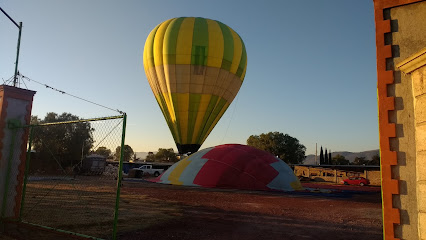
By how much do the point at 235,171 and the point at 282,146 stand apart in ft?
183

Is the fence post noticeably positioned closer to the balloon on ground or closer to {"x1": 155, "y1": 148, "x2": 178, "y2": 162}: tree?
the balloon on ground

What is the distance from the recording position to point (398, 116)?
208 inches

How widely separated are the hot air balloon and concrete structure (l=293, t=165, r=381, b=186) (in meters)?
24.9

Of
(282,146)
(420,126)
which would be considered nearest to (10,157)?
(420,126)

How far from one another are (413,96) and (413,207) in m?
1.81

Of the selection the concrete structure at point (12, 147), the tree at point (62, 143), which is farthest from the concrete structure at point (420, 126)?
the tree at point (62, 143)

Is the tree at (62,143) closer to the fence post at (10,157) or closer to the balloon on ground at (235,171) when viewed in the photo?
the balloon on ground at (235,171)

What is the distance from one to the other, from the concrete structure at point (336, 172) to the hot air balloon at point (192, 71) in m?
24.9

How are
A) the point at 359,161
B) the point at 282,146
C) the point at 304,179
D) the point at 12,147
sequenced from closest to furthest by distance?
the point at 12,147, the point at 304,179, the point at 282,146, the point at 359,161

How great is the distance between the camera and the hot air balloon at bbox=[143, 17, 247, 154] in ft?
101

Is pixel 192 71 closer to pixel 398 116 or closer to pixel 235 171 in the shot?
pixel 235 171

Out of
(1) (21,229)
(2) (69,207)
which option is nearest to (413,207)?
(1) (21,229)

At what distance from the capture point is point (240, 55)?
109 feet

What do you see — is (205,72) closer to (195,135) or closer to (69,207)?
(195,135)
